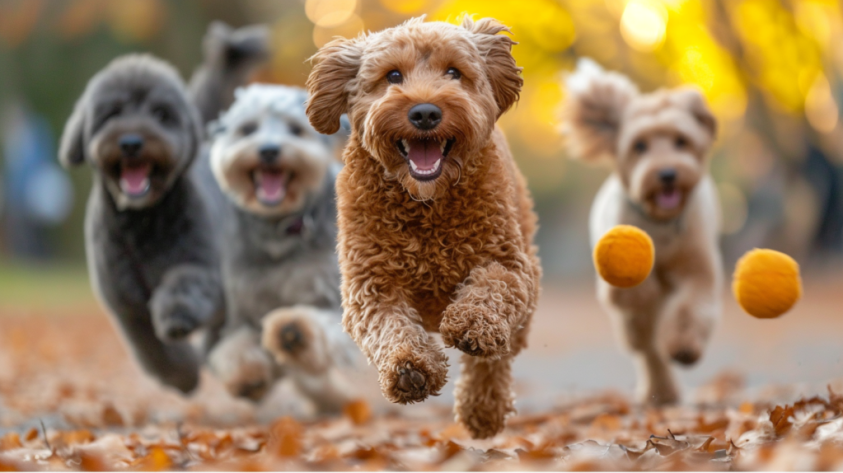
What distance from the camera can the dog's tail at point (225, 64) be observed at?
6.38m

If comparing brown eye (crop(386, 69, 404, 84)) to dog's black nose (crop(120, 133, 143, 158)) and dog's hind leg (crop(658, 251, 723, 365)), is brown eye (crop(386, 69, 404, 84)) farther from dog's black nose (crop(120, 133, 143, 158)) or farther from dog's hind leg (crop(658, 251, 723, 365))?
dog's hind leg (crop(658, 251, 723, 365))

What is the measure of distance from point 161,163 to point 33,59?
57.8 feet

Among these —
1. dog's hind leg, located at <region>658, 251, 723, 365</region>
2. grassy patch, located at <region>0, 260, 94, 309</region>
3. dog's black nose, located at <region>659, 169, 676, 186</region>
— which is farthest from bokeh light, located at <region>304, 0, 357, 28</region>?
dog's hind leg, located at <region>658, 251, 723, 365</region>

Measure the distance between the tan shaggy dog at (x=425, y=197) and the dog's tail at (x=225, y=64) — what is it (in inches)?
119

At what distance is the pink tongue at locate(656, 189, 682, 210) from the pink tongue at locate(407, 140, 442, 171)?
106 inches

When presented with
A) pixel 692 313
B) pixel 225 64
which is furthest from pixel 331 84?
pixel 225 64

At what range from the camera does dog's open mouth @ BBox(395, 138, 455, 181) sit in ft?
10.6

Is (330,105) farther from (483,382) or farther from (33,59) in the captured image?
(33,59)

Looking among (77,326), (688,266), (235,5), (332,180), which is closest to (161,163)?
(332,180)

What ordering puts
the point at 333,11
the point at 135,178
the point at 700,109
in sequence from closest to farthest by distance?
the point at 135,178, the point at 700,109, the point at 333,11

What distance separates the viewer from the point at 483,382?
405cm

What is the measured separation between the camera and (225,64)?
21.2 feet

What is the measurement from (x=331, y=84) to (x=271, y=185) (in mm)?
2159

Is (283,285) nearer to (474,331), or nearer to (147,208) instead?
(147,208)
